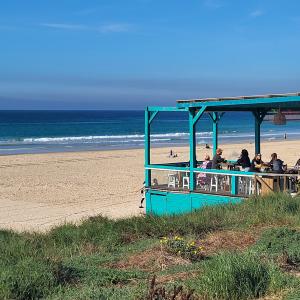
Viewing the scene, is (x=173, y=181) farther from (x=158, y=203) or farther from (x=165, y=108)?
(x=165, y=108)

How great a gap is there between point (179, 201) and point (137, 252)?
646cm

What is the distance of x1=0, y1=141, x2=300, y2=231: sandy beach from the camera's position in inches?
571

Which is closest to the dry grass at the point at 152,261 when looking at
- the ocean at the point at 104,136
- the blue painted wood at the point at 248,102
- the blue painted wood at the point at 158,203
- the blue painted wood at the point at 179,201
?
the blue painted wood at the point at 179,201

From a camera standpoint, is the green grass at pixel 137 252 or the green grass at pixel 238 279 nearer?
the green grass at pixel 238 279

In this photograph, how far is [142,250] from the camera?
6.79 m

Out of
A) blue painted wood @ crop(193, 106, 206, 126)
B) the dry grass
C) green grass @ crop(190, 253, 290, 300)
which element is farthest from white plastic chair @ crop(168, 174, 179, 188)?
green grass @ crop(190, 253, 290, 300)

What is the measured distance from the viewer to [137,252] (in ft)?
22.0

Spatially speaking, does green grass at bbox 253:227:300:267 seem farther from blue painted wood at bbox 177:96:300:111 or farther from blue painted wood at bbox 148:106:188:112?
blue painted wood at bbox 148:106:188:112

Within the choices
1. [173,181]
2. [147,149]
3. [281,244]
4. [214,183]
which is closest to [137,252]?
[281,244]

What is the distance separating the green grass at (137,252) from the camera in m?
4.73

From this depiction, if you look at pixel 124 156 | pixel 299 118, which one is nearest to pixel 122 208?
pixel 299 118

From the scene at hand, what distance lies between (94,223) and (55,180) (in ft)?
47.3

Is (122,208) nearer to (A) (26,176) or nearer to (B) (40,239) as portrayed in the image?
(B) (40,239)

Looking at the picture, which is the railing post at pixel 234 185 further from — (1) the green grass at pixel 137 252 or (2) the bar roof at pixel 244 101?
(1) the green grass at pixel 137 252
